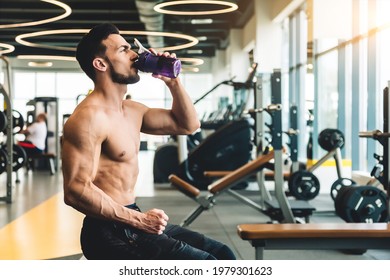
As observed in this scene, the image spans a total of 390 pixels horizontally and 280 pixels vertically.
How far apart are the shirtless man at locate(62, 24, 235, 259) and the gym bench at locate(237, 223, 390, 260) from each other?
1.85ft

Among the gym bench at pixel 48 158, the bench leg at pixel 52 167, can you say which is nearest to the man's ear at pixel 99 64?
the gym bench at pixel 48 158

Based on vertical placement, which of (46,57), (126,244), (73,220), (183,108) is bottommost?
(73,220)

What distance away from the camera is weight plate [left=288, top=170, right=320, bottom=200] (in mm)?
5512

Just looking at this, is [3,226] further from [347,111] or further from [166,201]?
[347,111]

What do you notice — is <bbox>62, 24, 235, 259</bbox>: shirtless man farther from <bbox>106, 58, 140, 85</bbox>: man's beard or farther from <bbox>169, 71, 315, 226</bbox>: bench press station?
<bbox>169, 71, 315, 226</bbox>: bench press station

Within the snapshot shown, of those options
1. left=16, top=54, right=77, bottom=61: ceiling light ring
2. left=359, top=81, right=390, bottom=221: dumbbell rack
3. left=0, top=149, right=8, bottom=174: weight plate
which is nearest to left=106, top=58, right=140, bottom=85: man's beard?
left=16, top=54, right=77, bottom=61: ceiling light ring

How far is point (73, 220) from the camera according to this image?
5074 millimetres

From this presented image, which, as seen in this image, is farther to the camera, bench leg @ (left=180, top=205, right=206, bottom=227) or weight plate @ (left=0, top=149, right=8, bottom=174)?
weight plate @ (left=0, top=149, right=8, bottom=174)

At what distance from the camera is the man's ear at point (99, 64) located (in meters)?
1.88

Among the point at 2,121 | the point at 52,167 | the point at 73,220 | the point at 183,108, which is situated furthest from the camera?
the point at 52,167

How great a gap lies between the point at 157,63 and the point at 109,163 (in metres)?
0.34

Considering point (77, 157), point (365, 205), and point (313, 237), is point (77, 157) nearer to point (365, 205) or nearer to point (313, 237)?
point (313, 237)

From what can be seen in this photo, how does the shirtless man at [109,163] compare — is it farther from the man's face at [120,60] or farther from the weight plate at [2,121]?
the weight plate at [2,121]

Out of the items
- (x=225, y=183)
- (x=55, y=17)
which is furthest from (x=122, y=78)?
(x=225, y=183)
